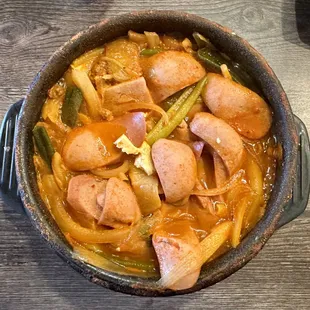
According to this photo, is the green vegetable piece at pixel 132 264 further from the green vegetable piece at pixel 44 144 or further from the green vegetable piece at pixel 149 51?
the green vegetable piece at pixel 149 51

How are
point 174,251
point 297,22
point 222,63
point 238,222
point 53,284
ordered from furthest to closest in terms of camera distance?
point 297,22
point 53,284
point 222,63
point 238,222
point 174,251

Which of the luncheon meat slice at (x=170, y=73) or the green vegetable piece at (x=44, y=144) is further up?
the luncheon meat slice at (x=170, y=73)

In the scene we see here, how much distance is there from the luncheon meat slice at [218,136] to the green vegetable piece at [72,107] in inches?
14.2

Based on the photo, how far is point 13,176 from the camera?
1.87 meters

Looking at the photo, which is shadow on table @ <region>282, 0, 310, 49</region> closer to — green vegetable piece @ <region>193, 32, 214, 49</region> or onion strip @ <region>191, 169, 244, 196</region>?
green vegetable piece @ <region>193, 32, 214, 49</region>

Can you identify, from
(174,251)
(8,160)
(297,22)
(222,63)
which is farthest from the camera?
(297,22)

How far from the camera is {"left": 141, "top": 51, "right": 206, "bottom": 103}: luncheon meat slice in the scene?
168cm

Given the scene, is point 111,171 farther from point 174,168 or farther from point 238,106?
point 238,106

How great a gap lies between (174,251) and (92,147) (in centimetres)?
39

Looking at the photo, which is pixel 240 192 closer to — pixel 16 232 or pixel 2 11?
pixel 16 232

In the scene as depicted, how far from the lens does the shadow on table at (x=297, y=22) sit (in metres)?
2.22

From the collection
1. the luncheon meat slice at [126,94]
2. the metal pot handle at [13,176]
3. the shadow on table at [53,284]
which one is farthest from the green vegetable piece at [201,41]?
the shadow on table at [53,284]

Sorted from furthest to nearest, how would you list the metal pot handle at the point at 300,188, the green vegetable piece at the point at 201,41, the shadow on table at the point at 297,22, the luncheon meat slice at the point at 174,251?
1. the shadow on table at the point at 297,22
2. the metal pot handle at the point at 300,188
3. the green vegetable piece at the point at 201,41
4. the luncheon meat slice at the point at 174,251

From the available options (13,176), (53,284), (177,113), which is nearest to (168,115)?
(177,113)
